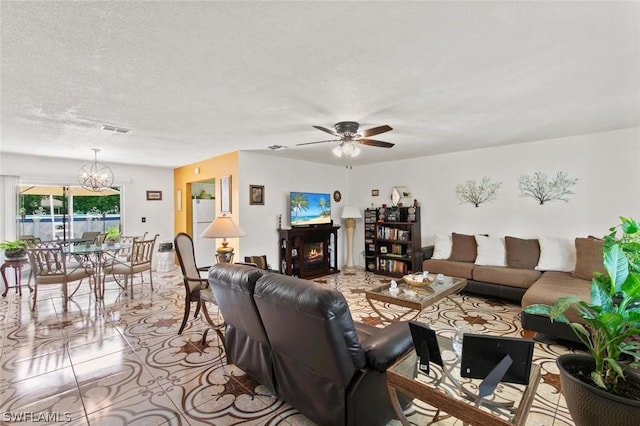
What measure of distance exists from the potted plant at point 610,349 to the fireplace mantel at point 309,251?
4.39 meters

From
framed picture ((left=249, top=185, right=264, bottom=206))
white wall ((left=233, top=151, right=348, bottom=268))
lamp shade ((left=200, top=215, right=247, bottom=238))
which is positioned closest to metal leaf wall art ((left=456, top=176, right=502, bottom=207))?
white wall ((left=233, top=151, right=348, bottom=268))

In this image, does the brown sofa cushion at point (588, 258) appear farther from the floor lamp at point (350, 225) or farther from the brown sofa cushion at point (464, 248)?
the floor lamp at point (350, 225)

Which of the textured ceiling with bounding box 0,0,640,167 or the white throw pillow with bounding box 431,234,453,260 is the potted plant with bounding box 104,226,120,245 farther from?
the white throw pillow with bounding box 431,234,453,260

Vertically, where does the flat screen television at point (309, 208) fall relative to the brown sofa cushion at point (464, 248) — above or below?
above

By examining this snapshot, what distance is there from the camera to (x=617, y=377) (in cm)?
118

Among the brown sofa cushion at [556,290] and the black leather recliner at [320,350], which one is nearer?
the black leather recliner at [320,350]

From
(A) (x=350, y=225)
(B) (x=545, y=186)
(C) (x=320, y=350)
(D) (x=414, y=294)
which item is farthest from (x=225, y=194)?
(B) (x=545, y=186)

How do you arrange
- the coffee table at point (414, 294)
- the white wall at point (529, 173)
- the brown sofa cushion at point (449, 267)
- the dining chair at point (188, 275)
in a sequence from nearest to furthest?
the coffee table at point (414, 294), the dining chair at point (188, 275), the white wall at point (529, 173), the brown sofa cushion at point (449, 267)

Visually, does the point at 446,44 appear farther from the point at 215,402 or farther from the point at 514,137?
the point at 514,137

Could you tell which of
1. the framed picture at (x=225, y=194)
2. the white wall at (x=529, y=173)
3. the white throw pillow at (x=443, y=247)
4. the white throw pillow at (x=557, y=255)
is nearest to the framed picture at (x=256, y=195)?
the framed picture at (x=225, y=194)

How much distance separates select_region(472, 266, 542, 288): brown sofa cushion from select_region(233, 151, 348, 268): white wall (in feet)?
11.0

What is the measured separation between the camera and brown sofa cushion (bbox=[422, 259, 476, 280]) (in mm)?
4418

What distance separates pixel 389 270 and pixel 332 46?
4.78 m

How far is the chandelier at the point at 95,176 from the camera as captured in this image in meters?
4.97
